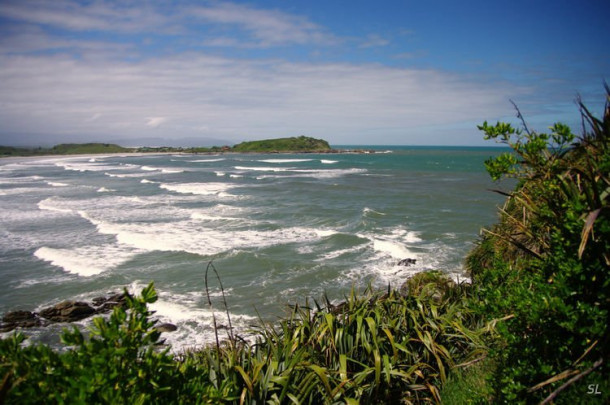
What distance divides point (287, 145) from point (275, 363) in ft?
490

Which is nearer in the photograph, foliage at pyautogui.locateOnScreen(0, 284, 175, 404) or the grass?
foliage at pyautogui.locateOnScreen(0, 284, 175, 404)

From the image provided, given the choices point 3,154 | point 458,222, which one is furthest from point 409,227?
point 3,154

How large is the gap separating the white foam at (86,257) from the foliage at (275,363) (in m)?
12.5

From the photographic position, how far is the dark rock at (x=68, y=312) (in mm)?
10961

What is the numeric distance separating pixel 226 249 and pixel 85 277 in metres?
5.55

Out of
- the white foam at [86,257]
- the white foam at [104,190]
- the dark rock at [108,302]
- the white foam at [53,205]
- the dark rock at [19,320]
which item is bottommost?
the dark rock at [19,320]

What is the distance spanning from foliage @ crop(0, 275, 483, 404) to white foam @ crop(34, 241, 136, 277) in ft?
40.9

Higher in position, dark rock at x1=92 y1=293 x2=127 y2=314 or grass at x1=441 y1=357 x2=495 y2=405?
grass at x1=441 y1=357 x2=495 y2=405

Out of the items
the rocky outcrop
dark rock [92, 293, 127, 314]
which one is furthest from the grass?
dark rock [92, 293, 127, 314]

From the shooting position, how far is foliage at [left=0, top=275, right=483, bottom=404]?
2.23 metres

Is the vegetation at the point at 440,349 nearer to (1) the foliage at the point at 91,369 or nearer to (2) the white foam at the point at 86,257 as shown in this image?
(1) the foliage at the point at 91,369

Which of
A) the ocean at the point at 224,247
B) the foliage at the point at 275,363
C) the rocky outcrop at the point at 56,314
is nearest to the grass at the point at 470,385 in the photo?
the foliage at the point at 275,363

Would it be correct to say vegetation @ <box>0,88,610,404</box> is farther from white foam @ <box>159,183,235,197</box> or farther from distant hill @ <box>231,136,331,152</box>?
distant hill @ <box>231,136,331,152</box>

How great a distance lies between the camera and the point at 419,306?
17.7ft
